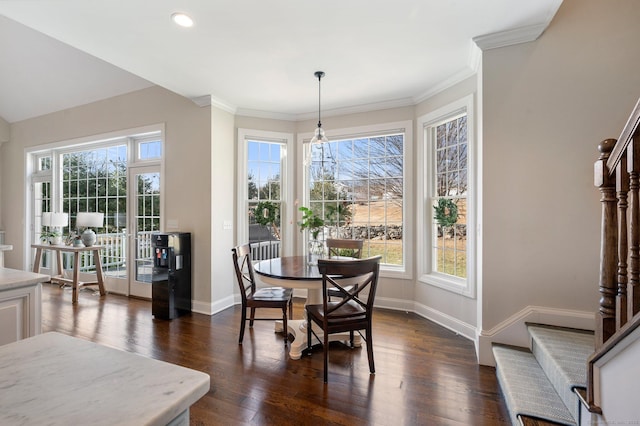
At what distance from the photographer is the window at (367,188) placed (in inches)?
155

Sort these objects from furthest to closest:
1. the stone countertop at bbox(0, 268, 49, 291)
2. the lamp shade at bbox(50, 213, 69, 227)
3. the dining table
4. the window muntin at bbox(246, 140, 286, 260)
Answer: the lamp shade at bbox(50, 213, 69, 227), the window muntin at bbox(246, 140, 286, 260), the dining table, the stone countertop at bbox(0, 268, 49, 291)

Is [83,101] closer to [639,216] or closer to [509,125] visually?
[509,125]

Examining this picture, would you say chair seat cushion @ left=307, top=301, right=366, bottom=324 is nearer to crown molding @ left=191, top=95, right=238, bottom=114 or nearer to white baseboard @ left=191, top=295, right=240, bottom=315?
white baseboard @ left=191, top=295, right=240, bottom=315

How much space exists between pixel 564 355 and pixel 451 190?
197 cm

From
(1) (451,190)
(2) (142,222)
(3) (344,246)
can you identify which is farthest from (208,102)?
Result: (1) (451,190)

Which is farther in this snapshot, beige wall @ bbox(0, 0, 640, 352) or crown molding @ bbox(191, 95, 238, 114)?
crown molding @ bbox(191, 95, 238, 114)

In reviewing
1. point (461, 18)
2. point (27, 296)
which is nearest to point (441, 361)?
point (461, 18)

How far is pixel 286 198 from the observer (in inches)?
173

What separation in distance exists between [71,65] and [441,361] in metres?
6.09

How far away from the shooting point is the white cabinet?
1725 millimetres

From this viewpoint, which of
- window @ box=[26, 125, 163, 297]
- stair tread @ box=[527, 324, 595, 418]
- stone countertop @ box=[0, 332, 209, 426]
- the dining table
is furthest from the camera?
window @ box=[26, 125, 163, 297]

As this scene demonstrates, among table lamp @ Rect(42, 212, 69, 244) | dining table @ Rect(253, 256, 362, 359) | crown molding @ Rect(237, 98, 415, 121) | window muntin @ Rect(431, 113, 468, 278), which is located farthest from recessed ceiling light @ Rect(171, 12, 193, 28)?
table lamp @ Rect(42, 212, 69, 244)

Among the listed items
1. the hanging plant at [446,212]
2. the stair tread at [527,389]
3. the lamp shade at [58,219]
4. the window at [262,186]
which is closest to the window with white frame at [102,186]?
the lamp shade at [58,219]

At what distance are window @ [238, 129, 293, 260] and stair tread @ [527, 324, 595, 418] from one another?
3124 millimetres
